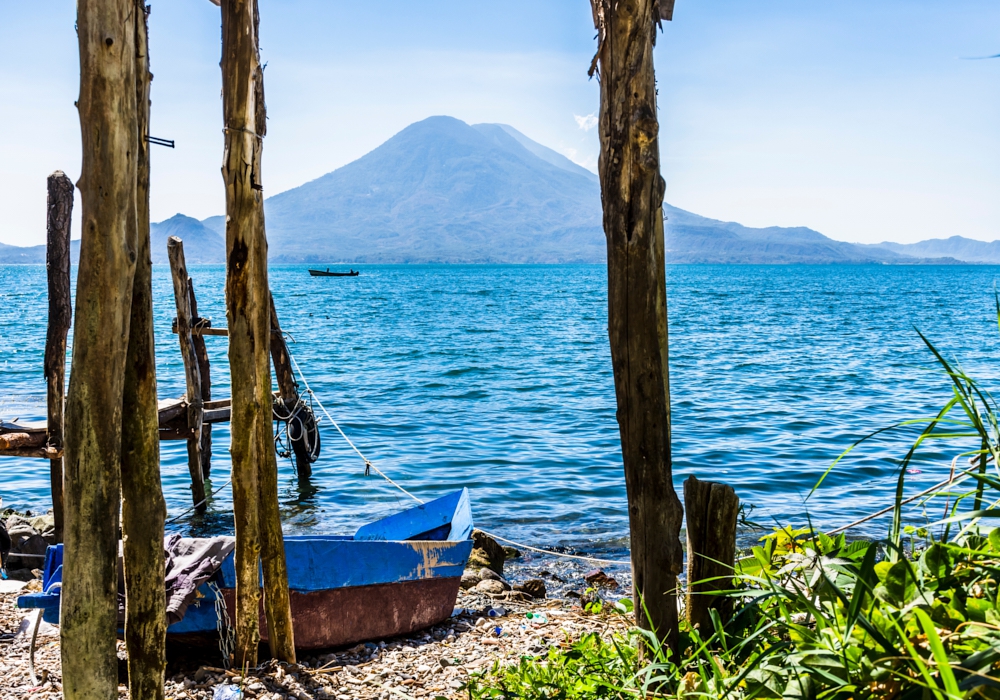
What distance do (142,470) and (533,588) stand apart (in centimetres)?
470

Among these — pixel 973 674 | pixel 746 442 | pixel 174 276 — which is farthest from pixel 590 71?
pixel 746 442

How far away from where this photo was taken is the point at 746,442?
13.5 m

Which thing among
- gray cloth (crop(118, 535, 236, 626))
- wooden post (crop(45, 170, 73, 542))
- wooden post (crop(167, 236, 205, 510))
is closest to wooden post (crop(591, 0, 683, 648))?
gray cloth (crop(118, 535, 236, 626))

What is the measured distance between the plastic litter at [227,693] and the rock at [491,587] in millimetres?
3040

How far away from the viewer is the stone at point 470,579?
7.43m

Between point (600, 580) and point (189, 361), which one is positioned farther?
point (189, 361)

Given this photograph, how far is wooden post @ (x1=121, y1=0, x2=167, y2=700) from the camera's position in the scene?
337cm

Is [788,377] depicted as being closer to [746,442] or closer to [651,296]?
[746,442]

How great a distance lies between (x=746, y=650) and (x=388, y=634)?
332 centimetres

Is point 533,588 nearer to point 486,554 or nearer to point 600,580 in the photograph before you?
point 600,580

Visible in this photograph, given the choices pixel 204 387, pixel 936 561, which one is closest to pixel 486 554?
pixel 936 561

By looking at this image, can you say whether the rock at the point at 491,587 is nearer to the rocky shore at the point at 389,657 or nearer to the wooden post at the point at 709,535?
the rocky shore at the point at 389,657

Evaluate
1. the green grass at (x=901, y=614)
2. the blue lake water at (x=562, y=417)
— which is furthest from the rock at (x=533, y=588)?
the green grass at (x=901, y=614)

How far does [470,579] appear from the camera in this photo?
24.9ft
